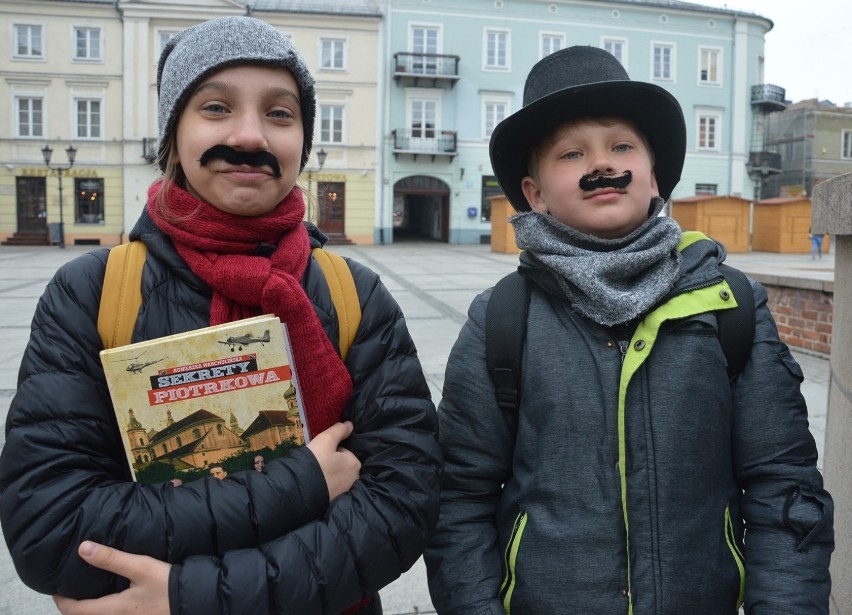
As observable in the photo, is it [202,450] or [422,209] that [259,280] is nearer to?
[202,450]

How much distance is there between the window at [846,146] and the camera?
41.0 m

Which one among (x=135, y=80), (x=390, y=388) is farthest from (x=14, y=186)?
(x=390, y=388)

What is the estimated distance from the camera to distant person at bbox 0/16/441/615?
1.11m

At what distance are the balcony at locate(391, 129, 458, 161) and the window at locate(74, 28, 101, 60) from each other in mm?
11904

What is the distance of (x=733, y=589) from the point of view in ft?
4.55

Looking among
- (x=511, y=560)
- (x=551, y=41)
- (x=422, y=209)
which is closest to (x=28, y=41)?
(x=422, y=209)

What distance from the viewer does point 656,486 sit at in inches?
53.9

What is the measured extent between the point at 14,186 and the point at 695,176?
28507 millimetres

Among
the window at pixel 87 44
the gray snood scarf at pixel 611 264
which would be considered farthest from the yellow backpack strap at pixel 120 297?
the window at pixel 87 44

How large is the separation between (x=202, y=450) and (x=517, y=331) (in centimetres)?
68

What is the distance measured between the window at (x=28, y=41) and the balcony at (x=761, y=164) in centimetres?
3016

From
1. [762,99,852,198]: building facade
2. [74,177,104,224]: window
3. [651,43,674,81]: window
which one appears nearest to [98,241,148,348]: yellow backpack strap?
[74,177,104,224]: window

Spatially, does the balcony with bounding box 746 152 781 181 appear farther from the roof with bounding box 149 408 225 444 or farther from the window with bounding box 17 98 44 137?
Result: the roof with bounding box 149 408 225 444

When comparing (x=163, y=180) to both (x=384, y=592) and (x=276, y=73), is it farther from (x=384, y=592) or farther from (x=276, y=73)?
(x=384, y=592)
